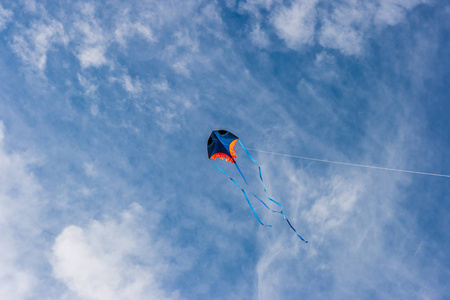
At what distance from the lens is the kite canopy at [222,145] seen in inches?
887

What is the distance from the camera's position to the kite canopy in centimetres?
2252

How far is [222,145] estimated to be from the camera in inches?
887

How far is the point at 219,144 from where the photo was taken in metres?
22.6
